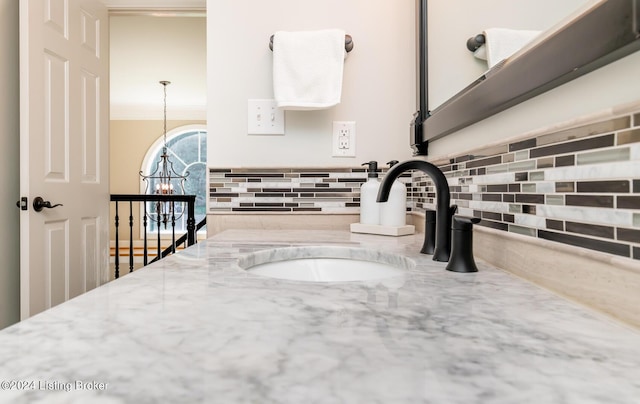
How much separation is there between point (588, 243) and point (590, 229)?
0.06ft

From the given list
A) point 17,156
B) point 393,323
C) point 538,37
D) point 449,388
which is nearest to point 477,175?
point 538,37

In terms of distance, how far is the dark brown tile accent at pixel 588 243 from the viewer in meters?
0.42

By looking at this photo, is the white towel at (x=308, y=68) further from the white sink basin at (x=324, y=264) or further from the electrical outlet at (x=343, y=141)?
the white sink basin at (x=324, y=264)

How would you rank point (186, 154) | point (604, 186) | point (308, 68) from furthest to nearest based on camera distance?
point (186, 154) → point (308, 68) → point (604, 186)

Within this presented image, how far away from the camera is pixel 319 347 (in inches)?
12.7

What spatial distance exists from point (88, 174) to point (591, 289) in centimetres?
220

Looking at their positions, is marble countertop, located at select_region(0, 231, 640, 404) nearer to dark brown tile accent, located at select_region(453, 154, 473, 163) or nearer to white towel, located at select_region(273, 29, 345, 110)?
dark brown tile accent, located at select_region(453, 154, 473, 163)

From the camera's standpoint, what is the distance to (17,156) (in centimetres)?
168

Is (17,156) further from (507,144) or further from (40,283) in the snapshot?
(507,144)

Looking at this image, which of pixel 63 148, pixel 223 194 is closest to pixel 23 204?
pixel 63 148

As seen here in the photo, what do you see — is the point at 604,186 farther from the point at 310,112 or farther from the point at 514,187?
the point at 310,112

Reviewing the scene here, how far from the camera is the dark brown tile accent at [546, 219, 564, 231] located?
52 cm

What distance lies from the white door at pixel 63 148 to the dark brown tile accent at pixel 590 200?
183cm

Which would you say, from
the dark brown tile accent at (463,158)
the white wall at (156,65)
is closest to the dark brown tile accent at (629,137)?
the dark brown tile accent at (463,158)
